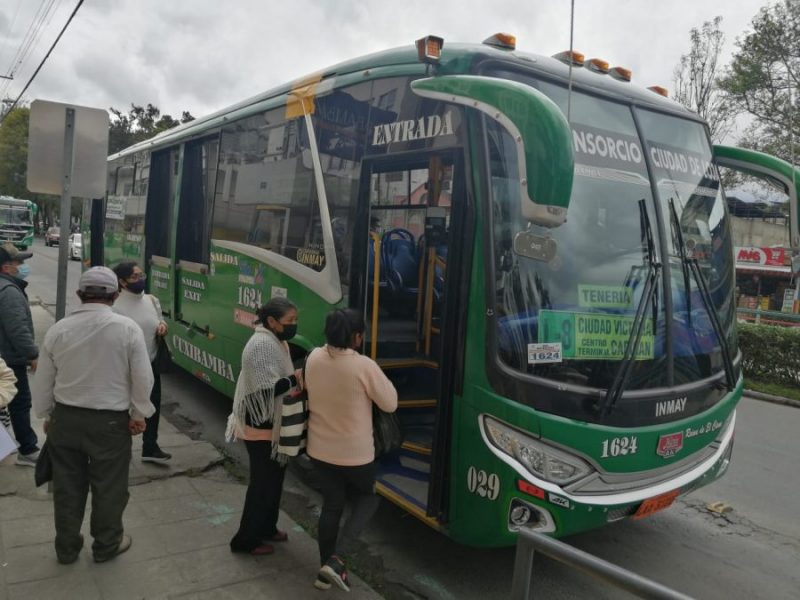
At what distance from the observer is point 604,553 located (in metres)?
4.19

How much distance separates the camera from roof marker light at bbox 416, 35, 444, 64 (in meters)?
3.57

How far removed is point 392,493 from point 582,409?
130 centimetres

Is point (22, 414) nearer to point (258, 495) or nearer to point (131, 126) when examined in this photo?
point (258, 495)

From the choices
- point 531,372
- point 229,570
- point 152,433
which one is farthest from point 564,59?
point 152,433

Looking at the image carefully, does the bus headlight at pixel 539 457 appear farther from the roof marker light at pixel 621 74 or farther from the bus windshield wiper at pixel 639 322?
the roof marker light at pixel 621 74

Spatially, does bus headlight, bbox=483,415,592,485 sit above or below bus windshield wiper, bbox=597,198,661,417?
below

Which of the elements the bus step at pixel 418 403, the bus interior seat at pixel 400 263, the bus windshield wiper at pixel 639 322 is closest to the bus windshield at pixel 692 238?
the bus windshield wiper at pixel 639 322

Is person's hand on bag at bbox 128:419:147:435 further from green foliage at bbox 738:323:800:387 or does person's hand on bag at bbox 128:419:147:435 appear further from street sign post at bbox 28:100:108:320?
green foliage at bbox 738:323:800:387

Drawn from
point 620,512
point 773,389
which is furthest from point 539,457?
point 773,389

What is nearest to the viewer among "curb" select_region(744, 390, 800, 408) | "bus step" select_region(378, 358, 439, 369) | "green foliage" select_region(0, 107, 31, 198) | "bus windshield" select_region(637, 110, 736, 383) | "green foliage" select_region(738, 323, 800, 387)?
"bus windshield" select_region(637, 110, 736, 383)

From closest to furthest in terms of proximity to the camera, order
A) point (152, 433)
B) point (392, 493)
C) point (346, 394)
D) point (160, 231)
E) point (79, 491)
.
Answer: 1. point (346, 394)
2. point (79, 491)
3. point (392, 493)
4. point (152, 433)
5. point (160, 231)

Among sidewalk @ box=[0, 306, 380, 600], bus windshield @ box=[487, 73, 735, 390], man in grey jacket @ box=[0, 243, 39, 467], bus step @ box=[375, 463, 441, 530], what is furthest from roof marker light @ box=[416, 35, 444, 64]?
man in grey jacket @ box=[0, 243, 39, 467]

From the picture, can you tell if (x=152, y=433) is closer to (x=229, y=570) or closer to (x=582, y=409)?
(x=229, y=570)

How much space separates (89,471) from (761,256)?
95.2 feet
